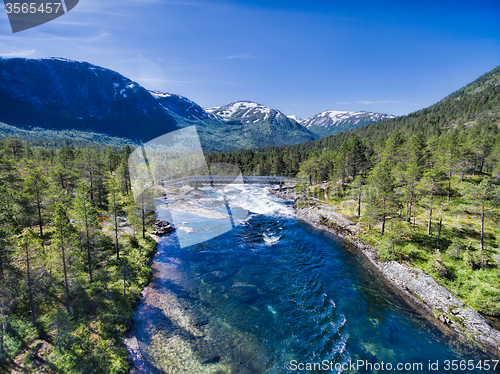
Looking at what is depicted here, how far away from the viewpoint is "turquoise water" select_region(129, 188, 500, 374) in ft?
53.1

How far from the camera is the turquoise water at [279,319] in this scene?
637 inches

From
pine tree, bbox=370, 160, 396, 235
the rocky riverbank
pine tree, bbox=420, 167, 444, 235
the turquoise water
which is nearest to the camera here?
the turquoise water

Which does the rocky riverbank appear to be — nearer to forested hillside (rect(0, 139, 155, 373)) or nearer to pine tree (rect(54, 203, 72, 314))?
forested hillside (rect(0, 139, 155, 373))

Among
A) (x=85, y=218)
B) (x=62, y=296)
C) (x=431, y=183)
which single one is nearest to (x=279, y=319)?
(x=62, y=296)

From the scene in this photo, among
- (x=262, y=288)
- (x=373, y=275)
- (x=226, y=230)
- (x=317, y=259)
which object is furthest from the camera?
(x=226, y=230)

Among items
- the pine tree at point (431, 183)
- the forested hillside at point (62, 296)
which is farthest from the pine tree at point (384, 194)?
the forested hillside at point (62, 296)

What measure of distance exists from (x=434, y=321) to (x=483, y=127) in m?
105

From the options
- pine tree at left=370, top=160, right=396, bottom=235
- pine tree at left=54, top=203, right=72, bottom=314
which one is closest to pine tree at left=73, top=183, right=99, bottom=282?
pine tree at left=54, top=203, right=72, bottom=314

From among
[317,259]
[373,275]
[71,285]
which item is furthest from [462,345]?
[71,285]

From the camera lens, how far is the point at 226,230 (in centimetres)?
4259

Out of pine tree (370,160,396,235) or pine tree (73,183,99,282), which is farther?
pine tree (370,160,396,235)

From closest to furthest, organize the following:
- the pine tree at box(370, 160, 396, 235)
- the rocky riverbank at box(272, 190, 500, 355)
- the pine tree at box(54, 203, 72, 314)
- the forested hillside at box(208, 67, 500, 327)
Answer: the pine tree at box(54, 203, 72, 314)
the rocky riverbank at box(272, 190, 500, 355)
the forested hillside at box(208, 67, 500, 327)
the pine tree at box(370, 160, 396, 235)

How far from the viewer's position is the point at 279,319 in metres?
20.2

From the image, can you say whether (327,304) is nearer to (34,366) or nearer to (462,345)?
(462,345)
